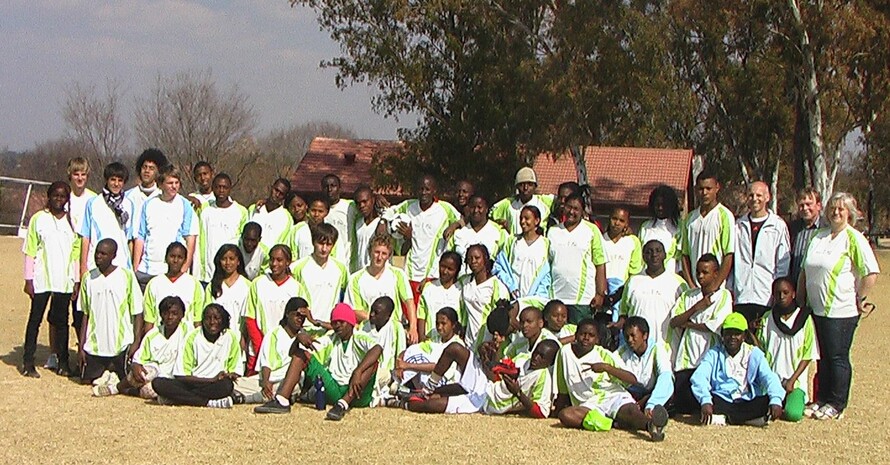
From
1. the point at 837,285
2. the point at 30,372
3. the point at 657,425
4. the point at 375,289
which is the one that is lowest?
the point at 30,372

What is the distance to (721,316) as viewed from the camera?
7.73 m

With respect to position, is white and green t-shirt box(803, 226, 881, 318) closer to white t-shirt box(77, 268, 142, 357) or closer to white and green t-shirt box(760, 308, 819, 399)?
white and green t-shirt box(760, 308, 819, 399)

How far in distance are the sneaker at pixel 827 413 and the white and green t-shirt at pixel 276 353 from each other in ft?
13.6

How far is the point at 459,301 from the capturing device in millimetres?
8367

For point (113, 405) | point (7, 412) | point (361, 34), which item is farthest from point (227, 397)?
point (361, 34)

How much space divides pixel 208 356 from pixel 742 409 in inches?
164

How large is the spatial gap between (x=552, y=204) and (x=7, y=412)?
4.90 m

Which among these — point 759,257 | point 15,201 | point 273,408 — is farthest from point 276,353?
point 15,201

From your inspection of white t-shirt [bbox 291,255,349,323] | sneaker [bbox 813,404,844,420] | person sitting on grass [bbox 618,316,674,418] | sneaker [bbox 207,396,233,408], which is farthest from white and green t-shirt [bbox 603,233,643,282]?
sneaker [bbox 207,396,233,408]

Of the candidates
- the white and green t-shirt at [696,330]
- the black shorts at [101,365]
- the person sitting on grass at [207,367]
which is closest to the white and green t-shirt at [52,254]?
the black shorts at [101,365]

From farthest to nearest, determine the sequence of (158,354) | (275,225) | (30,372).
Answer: (275,225)
(30,372)
(158,354)

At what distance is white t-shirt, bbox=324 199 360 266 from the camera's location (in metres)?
9.43

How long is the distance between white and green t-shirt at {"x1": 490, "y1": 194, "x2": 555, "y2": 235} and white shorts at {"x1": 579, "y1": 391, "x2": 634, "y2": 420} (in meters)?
2.22

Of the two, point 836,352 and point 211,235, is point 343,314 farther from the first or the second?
point 836,352
